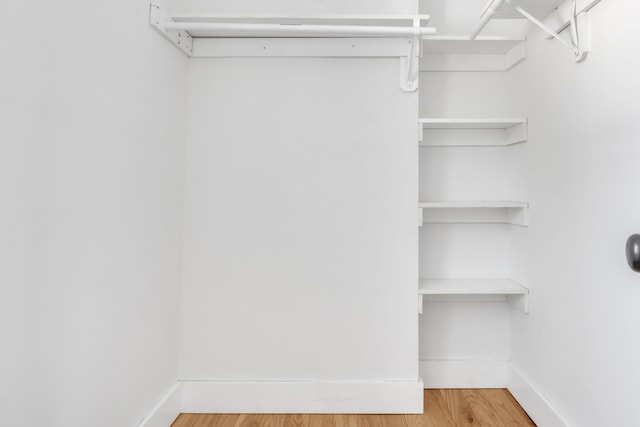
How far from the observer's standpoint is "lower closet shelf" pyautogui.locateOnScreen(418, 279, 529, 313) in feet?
5.28

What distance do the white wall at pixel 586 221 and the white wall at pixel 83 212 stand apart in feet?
5.15

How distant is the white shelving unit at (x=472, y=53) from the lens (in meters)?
1.66

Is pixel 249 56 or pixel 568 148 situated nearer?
pixel 568 148

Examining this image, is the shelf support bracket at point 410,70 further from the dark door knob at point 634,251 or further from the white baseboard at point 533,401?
the white baseboard at point 533,401

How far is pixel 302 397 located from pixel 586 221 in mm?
1342

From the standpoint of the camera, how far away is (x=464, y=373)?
1.81 metres

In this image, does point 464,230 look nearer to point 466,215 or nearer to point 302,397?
point 466,215

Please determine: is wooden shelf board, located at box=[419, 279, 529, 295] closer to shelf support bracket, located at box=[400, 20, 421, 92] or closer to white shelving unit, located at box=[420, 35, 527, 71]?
shelf support bracket, located at box=[400, 20, 421, 92]

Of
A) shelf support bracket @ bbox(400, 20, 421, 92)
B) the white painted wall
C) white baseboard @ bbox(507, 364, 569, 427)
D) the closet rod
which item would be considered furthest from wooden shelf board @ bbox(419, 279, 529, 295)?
the closet rod

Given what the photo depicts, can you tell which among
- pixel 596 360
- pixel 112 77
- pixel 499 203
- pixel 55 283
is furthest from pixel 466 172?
pixel 55 283

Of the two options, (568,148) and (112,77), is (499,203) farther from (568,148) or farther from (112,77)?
(112,77)

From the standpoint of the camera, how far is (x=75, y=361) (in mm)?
989

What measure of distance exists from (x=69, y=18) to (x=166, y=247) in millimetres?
854

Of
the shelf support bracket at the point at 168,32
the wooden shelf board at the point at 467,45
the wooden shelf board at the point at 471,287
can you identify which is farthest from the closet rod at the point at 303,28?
the wooden shelf board at the point at 471,287
